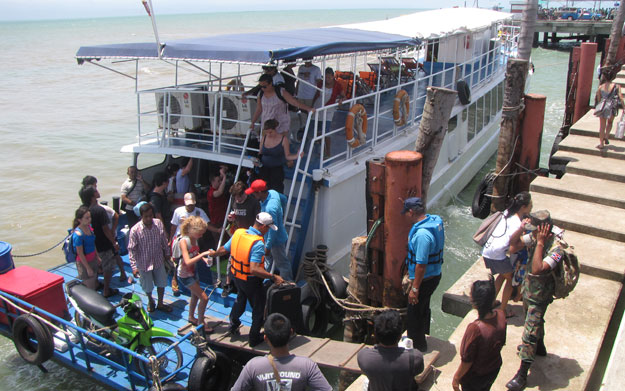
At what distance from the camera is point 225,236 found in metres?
7.71

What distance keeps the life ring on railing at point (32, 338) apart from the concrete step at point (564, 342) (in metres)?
4.31

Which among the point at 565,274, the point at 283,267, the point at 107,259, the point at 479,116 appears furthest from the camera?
the point at 479,116

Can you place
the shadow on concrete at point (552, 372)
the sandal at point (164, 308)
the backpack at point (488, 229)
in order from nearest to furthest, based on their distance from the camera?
1. the shadow on concrete at point (552, 372)
2. the backpack at point (488, 229)
3. the sandal at point (164, 308)

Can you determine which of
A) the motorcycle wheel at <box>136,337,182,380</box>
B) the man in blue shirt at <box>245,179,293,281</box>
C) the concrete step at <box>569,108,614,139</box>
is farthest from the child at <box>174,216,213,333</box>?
the concrete step at <box>569,108,614,139</box>

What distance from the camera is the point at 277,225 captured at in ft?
20.4

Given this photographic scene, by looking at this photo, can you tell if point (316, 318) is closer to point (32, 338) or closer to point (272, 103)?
point (272, 103)

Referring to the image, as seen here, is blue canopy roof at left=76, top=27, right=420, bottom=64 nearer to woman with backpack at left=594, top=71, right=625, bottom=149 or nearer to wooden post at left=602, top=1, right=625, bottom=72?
woman with backpack at left=594, top=71, right=625, bottom=149

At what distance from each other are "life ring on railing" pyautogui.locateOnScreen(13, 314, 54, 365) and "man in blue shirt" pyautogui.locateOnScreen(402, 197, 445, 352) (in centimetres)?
415

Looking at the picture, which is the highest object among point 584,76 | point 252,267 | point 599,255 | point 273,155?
point 584,76

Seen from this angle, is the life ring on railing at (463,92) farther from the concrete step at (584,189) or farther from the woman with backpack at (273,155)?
the woman with backpack at (273,155)

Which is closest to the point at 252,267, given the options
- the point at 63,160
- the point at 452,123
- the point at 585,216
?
the point at 585,216

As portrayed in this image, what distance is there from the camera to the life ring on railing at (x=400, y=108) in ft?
30.3

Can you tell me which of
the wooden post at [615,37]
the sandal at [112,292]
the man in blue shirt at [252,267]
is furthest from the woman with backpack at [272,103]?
the wooden post at [615,37]

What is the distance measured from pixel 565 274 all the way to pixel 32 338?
235 inches
